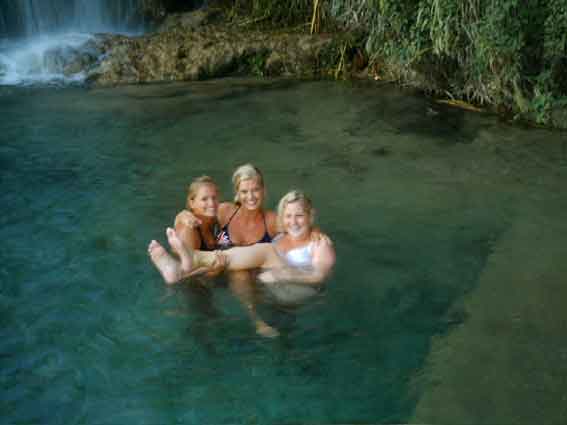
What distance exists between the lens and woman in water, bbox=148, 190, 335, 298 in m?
4.57

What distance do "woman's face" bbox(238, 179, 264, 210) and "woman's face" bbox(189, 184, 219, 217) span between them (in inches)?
7.3

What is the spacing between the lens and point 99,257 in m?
5.43

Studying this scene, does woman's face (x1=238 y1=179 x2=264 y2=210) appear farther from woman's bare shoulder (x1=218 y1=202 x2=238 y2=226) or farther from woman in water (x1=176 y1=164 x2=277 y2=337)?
woman's bare shoulder (x1=218 y1=202 x2=238 y2=226)

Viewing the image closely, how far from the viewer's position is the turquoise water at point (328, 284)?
3814mm

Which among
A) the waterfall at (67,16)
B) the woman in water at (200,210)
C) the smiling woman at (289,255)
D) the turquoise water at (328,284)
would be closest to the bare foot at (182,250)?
the smiling woman at (289,255)

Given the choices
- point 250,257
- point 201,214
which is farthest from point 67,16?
point 250,257

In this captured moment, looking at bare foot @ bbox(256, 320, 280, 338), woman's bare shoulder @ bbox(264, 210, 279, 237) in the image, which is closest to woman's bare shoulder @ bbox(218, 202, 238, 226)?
woman's bare shoulder @ bbox(264, 210, 279, 237)

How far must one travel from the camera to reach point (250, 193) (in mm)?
4805

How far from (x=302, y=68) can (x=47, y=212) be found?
194 inches

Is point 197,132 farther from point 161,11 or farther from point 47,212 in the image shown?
point 161,11

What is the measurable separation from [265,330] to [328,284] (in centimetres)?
69

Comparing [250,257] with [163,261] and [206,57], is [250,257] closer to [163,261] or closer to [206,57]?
[163,261]

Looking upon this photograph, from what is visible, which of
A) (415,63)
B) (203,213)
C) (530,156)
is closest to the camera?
(203,213)

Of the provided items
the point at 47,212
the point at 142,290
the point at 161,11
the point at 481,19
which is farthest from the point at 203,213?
the point at 161,11
